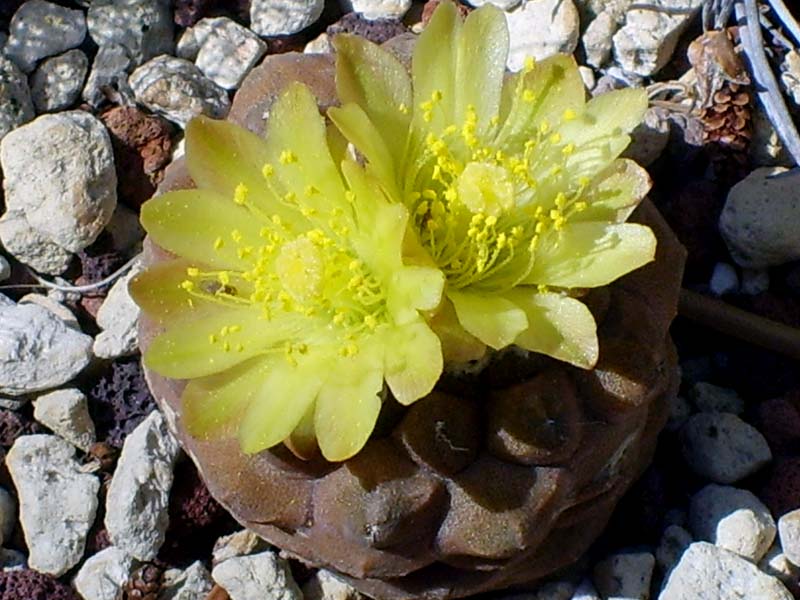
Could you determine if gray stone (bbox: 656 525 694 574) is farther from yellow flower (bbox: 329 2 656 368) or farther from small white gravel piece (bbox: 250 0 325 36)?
small white gravel piece (bbox: 250 0 325 36)

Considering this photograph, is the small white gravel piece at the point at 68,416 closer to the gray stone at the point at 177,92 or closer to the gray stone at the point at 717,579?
the gray stone at the point at 177,92

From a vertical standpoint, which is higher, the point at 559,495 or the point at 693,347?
the point at 559,495

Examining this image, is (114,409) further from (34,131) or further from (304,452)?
(304,452)

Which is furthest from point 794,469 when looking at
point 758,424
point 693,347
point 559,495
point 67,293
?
A: point 67,293

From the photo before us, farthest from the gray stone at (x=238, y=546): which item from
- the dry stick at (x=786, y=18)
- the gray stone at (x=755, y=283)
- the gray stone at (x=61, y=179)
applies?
the dry stick at (x=786, y=18)

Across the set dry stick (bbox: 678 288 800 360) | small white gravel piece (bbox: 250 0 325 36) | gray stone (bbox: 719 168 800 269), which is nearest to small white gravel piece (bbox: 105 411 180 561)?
small white gravel piece (bbox: 250 0 325 36)

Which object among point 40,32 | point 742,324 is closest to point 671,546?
point 742,324
